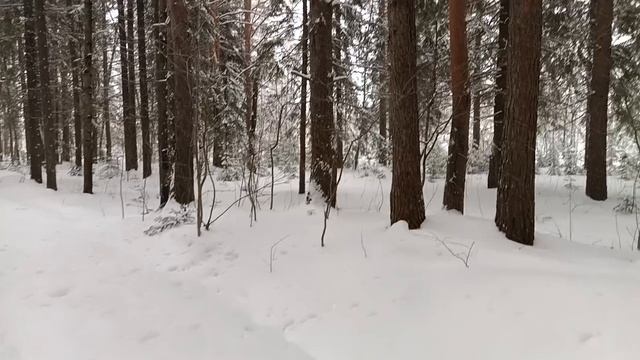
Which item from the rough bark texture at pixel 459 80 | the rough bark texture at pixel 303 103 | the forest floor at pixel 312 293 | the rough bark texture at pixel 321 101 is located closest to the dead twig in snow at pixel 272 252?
the forest floor at pixel 312 293

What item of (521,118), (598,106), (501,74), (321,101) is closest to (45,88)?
(321,101)

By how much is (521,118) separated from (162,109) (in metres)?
7.90

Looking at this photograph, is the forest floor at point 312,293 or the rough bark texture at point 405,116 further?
the rough bark texture at point 405,116

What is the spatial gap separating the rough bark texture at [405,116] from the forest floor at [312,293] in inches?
11.5

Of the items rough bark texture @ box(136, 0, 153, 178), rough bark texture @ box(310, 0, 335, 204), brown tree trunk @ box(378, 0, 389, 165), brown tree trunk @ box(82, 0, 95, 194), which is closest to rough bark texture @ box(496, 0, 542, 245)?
rough bark texture @ box(310, 0, 335, 204)

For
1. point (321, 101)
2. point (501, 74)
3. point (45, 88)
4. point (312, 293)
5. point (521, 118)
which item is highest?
point (45, 88)

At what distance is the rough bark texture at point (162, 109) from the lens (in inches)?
393

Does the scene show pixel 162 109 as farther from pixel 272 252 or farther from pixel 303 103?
pixel 272 252

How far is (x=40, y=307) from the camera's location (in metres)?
4.76

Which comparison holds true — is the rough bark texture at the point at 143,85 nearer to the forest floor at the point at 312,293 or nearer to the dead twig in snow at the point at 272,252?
the forest floor at the point at 312,293

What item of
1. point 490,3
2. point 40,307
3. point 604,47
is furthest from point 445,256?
point 604,47

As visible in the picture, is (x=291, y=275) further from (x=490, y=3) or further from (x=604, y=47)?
(x=604, y=47)

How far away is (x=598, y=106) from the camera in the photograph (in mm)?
11305

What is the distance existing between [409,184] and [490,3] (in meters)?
6.58
